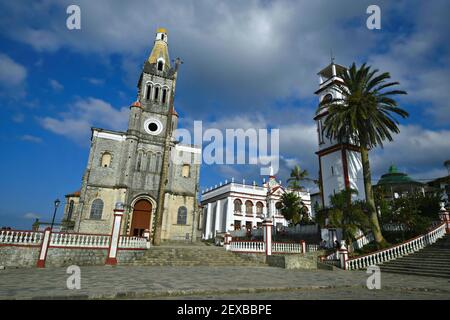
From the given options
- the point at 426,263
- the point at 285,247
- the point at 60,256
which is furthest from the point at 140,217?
the point at 426,263

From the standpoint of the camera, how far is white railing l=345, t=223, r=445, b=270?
51.0 ft

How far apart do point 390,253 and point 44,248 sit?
20.1m

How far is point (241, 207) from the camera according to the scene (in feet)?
142

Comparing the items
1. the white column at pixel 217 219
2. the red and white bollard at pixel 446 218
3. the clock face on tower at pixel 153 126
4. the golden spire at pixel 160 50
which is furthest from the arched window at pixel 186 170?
the red and white bollard at pixel 446 218

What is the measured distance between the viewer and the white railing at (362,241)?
19875 mm

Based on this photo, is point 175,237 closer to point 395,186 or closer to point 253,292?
point 253,292

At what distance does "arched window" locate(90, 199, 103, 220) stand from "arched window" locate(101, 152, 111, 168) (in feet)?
12.0

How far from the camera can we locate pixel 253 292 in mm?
7527

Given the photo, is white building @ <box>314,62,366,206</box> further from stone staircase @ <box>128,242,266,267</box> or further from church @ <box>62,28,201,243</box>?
church @ <box>62,28,201,243</box>

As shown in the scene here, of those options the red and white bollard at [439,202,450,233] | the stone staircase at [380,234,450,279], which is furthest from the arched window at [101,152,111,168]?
the red and white bollard at [439,202,450,233]

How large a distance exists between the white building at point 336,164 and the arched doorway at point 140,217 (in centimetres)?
1806

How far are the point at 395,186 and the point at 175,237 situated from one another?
1172 inches

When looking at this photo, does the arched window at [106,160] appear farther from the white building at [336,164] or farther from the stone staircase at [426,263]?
the stone staircase at [426,263]
